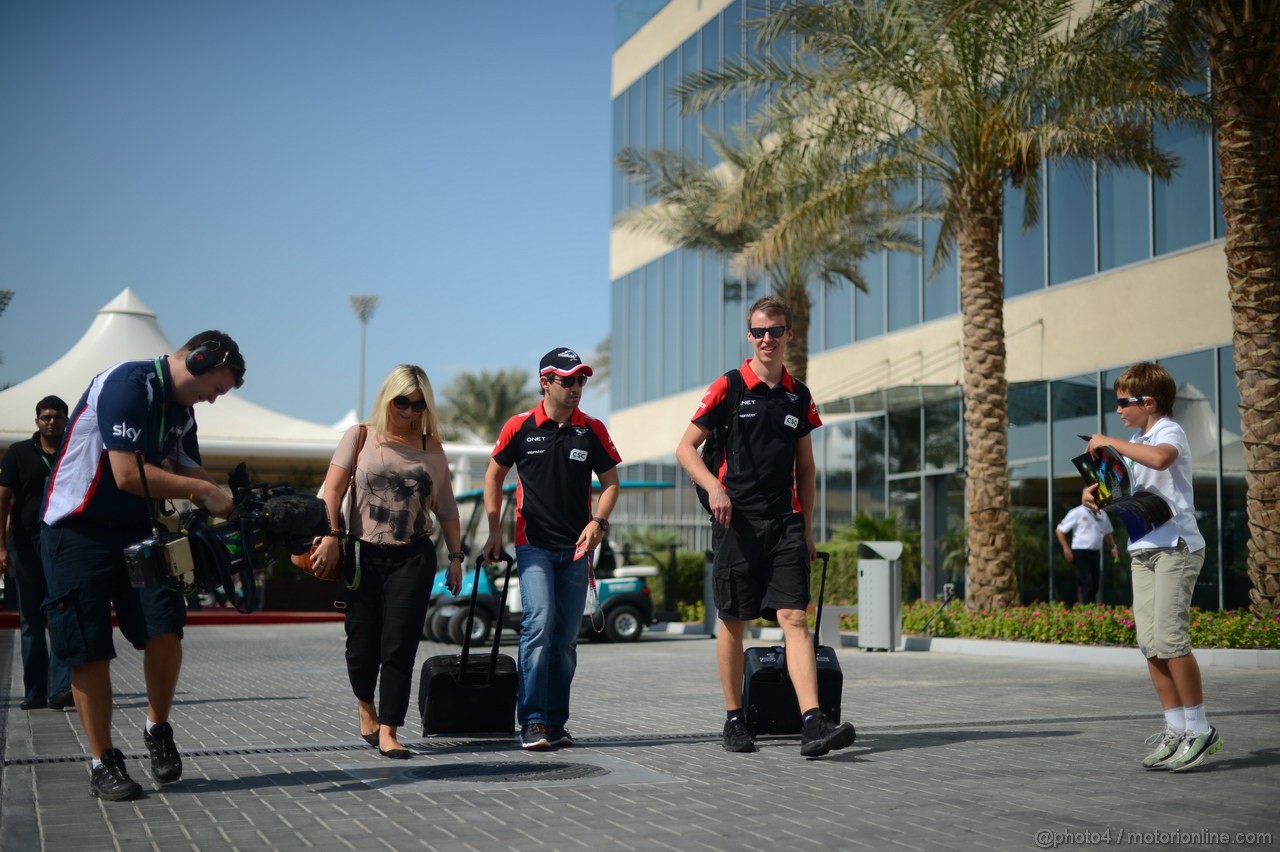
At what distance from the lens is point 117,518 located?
19.1 feet

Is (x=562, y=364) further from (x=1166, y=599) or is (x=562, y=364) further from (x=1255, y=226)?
(x=1255, y=226)

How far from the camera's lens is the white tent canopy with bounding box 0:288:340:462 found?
92.6ft

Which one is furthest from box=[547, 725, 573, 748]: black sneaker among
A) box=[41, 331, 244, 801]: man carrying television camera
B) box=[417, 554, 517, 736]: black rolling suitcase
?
box=[41, 331, 244, 801]: man carrying television camera

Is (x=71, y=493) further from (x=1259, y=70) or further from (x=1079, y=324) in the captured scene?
(x=1079, y=324)

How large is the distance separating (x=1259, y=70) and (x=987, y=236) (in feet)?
13.2

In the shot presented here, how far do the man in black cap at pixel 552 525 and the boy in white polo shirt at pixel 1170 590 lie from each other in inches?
99.9

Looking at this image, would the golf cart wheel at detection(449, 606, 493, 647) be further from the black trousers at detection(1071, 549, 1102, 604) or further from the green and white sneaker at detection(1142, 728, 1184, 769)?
the green and white sneaker at detection(1142, 728, 1184, 769)

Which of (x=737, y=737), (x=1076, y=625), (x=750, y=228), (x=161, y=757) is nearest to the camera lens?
(x=161, y=757)

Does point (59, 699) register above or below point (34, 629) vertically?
below

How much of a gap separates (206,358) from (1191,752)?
4.45m

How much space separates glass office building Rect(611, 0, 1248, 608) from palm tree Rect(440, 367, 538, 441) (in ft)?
85.2

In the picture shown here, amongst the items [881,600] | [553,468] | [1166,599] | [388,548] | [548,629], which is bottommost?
[881,600]

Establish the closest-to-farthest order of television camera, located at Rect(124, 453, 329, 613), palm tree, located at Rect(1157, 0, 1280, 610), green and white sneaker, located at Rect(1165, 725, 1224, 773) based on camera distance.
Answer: television camera, located at Rect(124, 453, 329, 613) → green and white sneaker, located at Rect(1165, 725, 1224, 773) → palm tree, located at Rect(1157, 0, 1280, 610)

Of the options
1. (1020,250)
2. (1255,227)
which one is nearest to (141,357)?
(1020,250)
